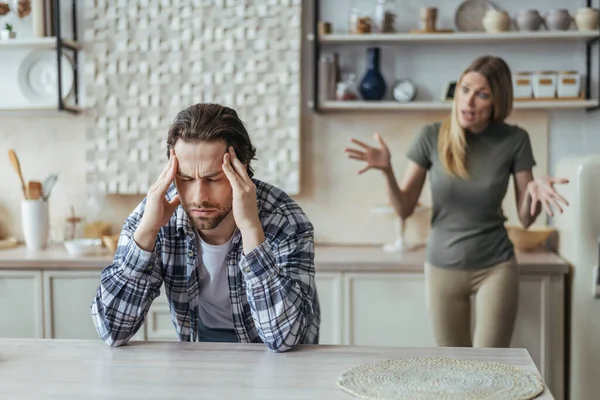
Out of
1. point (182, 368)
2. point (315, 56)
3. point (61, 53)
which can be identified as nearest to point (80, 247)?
point (61, 53)

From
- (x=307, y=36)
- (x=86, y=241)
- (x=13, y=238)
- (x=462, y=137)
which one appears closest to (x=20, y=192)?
(x=13, y=238)

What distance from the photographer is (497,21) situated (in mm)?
3340

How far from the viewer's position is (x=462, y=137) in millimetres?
2617

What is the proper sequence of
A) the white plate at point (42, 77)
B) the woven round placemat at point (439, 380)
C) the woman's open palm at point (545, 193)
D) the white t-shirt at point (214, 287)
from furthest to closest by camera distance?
the white plate at point (42, 77) < the woman's open palm at point (545, 193) < the white t-shirt at point (214, 287) < the woven round placemat at point (439, 380)

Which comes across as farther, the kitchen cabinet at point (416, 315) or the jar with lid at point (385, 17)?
the jar with lid at point (385, 17)

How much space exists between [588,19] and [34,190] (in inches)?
106

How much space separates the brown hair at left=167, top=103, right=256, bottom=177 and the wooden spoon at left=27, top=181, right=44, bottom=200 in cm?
184

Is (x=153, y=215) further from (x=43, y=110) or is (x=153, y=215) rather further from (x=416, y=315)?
(x=43, y=110)

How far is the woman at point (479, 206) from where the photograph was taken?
2.62 metres

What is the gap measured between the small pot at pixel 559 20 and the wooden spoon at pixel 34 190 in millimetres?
2524

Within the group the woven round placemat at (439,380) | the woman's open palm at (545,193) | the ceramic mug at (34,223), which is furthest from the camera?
the ceramic mug at (34,223)

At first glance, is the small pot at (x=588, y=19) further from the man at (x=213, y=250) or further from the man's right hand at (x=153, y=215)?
the man's right hand at (x=153, y=215)

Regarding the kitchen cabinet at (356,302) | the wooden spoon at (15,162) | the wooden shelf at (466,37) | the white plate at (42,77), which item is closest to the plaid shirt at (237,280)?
the kitchen cabinet at (356,302)

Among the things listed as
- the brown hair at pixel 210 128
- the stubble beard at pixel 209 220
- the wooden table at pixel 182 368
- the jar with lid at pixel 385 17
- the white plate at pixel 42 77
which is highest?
the jar with lid at pixel 385 17
